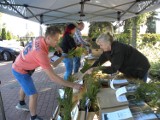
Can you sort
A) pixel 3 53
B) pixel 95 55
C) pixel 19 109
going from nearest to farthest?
pixel 19 109 → pixel 95 55 → pixel 3 53

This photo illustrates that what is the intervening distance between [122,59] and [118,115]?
1.51m

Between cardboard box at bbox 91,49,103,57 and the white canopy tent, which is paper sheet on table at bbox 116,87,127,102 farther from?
cardboard box at bbox 91,49,103,57

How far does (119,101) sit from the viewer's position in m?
2.21

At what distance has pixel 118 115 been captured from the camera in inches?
80.3

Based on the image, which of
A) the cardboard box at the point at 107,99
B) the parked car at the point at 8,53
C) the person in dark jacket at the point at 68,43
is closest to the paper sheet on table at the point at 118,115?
the cardboard box at the point at 107,99

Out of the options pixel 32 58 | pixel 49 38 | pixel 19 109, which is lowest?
pixel 19 109

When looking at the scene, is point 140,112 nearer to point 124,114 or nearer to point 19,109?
point 124,114

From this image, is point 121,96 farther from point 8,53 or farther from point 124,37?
point 8,53

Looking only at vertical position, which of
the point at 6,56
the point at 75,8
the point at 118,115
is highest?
the point at 75,8

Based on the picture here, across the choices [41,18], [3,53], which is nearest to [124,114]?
[41,18]

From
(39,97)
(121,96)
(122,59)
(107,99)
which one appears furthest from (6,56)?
(121,96)

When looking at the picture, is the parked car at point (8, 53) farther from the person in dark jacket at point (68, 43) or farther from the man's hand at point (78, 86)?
the man's hand at point (78, 86)

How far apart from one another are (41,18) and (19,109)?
257 cm

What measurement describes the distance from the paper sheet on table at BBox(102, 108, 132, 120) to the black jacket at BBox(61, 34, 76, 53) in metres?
4.03
